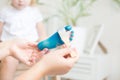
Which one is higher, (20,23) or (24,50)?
(20,23)

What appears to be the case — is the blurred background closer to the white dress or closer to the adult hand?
the white dress

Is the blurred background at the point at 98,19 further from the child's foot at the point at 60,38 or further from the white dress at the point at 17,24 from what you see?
the child's foot at the point at 60,38

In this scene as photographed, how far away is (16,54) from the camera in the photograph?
1.06m

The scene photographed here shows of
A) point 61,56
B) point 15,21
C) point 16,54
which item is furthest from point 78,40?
point 61,56

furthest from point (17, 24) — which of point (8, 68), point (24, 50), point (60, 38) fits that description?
point (60, 38)

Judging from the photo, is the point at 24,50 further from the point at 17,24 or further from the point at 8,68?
the point at 17,24

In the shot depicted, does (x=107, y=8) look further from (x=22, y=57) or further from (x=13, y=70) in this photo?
(x=22, y=57)

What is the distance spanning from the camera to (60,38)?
89 cm

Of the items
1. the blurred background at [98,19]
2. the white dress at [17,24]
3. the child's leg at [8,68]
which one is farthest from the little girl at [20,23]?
the blurred background at [98,19]

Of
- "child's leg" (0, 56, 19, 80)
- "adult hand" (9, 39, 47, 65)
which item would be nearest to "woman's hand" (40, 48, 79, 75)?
"adult hand" (9, 39, 47, 65)

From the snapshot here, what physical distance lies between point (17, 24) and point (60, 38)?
1002mm

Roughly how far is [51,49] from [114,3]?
5.09ft

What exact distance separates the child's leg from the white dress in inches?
10.8

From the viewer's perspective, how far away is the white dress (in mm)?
1839
